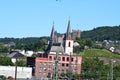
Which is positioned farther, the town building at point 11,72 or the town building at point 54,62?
the town building at point 54,62

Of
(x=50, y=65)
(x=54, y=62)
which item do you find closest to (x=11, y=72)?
(x=54, y=62)

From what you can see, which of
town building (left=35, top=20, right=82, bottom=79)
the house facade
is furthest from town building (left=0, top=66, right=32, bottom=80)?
the house facade

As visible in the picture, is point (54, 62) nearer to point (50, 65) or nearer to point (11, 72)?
point (50, 65)

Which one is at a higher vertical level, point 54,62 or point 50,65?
point 54,62

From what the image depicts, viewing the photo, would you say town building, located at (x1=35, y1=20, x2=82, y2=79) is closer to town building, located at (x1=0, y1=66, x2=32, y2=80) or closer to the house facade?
the house facade

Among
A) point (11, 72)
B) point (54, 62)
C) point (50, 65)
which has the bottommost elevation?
point (11, 72)

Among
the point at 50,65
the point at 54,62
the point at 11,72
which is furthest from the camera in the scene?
the point at 50,65

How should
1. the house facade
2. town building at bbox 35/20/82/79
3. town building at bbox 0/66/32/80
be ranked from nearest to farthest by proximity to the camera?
town building at bbox 0/66/32/80, the house facade, town building at bbox 35/20/82/79

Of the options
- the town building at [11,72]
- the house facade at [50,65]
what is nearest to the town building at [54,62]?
the house facade at [50,65]

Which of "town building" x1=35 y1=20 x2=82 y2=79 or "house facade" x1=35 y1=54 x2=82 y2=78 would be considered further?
"town building" x1=35 y1=20 x2=82 y2=79

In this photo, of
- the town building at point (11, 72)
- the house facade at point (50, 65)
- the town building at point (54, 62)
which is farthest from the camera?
the town building at point (54, 62)

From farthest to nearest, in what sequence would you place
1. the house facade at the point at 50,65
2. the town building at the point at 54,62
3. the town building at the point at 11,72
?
the town building at the point at 54,62, the house facade at the point at 50,65, the town building at the point at 11,72

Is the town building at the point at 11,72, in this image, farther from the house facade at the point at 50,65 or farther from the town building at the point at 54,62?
the house facade at the point at 50,65

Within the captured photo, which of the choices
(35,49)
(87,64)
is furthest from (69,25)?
(35,49)
